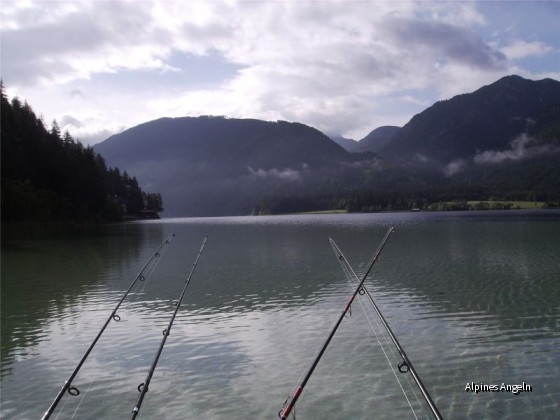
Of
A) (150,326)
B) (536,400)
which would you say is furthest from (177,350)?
(536,400)

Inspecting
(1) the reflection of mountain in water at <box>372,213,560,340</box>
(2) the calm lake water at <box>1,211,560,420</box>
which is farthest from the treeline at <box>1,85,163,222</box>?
(1) the reflection of mountain in water at <box>372,213,560,340</box>

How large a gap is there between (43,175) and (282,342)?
96084 mm

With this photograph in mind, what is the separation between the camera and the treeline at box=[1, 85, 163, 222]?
77188 millimetres

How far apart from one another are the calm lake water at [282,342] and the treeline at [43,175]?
181ft

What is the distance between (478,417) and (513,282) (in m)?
16.3

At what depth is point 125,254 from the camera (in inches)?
1686

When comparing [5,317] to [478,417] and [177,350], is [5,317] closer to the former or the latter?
[177,350]

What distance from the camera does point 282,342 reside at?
47.1ft

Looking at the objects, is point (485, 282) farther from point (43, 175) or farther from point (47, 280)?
point (43, 175)

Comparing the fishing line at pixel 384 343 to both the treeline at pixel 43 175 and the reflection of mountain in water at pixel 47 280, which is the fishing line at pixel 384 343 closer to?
the reflection of mountain in water at pixel 47 280

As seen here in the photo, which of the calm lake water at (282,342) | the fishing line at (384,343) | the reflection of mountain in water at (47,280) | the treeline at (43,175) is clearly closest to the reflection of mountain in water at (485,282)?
the calm lake water at (282,342)

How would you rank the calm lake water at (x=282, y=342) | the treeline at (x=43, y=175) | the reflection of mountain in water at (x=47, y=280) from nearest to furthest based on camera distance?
the calm lake water at (x=282, y=342) < the reflection of mountain in water at (x=47, y=280) < the treeline at (x=43, y=175)

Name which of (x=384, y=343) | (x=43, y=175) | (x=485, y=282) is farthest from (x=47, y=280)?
(x=43, y=175)

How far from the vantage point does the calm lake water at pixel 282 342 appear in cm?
1003
